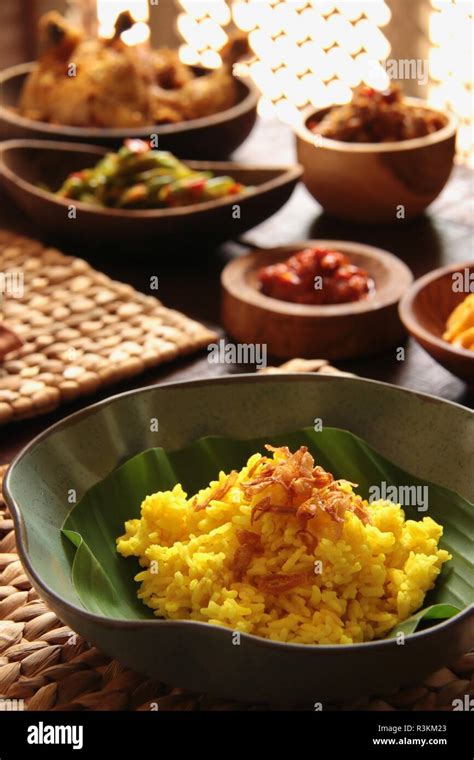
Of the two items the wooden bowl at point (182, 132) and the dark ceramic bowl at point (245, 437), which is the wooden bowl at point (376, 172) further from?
the dark ceramic bowl at point (245, 437)

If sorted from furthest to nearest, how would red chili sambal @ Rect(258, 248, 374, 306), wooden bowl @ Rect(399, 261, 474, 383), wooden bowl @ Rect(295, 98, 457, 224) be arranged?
wooden bowl @ Rect(295, 98, 457, 224)
red chili sambal @ Rect(258, 248, 374, 306)
wooden bowl @ Rect(399, 261, 474, 383)

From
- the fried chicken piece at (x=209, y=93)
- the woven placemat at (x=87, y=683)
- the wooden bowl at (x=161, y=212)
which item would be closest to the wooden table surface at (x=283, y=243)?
the wooden bowl at (x=161, y=212)

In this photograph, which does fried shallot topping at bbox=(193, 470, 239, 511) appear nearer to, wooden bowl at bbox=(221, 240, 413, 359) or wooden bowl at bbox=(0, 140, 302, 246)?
wooden bowl at bbox=(221, 240, 413, 359)

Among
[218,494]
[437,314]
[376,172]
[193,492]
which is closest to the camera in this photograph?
[218,494]

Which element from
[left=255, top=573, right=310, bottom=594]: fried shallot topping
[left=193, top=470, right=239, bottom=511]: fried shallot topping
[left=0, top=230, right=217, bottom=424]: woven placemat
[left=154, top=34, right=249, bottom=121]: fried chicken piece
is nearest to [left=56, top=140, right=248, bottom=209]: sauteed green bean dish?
[left=0, top=230, right=217, bottom=424]: woven placemat

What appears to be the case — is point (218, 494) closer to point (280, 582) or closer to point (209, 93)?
point (280, 582)

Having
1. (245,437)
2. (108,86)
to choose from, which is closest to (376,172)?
(108,86)

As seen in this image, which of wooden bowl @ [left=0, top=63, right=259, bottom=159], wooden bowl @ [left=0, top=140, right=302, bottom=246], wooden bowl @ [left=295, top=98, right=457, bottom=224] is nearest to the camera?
wooden bowl @ [left=0, top=140, right=302, bottom=246]

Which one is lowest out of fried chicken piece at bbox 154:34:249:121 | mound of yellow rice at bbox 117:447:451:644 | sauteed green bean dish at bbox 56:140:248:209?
mound of yellow rice at bbox 117:447:451:644
